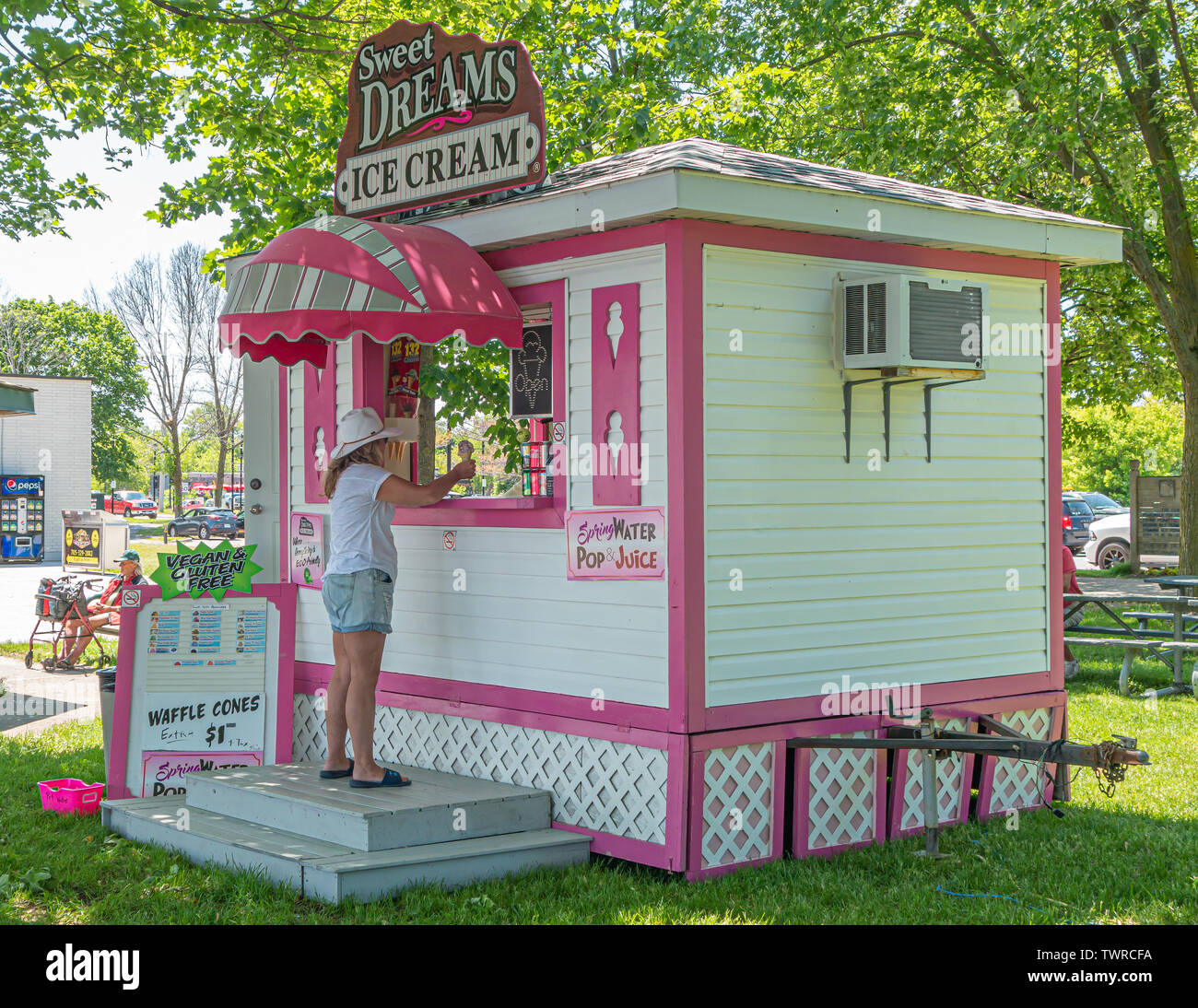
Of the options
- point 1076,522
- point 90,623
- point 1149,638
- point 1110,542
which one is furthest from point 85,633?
point 1076,522

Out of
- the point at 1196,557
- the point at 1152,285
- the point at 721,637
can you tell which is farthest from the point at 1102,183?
the point at 721,637

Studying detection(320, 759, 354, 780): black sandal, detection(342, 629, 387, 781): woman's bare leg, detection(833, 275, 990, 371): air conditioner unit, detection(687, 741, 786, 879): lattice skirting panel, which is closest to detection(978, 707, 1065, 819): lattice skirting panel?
detection(687, 741, 786, 879): lattice skirting panel

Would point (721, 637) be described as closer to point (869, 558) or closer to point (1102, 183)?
point (869, 558)

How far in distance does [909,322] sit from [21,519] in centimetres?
3334

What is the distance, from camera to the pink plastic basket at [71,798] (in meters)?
6.88

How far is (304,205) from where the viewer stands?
1084 centimetres

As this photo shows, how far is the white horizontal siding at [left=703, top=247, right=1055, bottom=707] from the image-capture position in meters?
5.71

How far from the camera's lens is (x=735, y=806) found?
5637 millimetres

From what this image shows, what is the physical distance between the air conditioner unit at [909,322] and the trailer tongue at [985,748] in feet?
5.83

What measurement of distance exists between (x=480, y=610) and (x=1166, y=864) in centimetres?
368

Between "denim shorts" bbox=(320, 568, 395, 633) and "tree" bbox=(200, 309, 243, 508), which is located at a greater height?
"tree" bbox=(200, 309, 243, 508)

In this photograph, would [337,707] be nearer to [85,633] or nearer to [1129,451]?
[85,633]

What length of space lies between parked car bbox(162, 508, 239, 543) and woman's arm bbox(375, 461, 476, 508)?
36.6m

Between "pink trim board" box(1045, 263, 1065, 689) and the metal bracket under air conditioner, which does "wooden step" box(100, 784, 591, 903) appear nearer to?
the metal bracket under air conditioner
